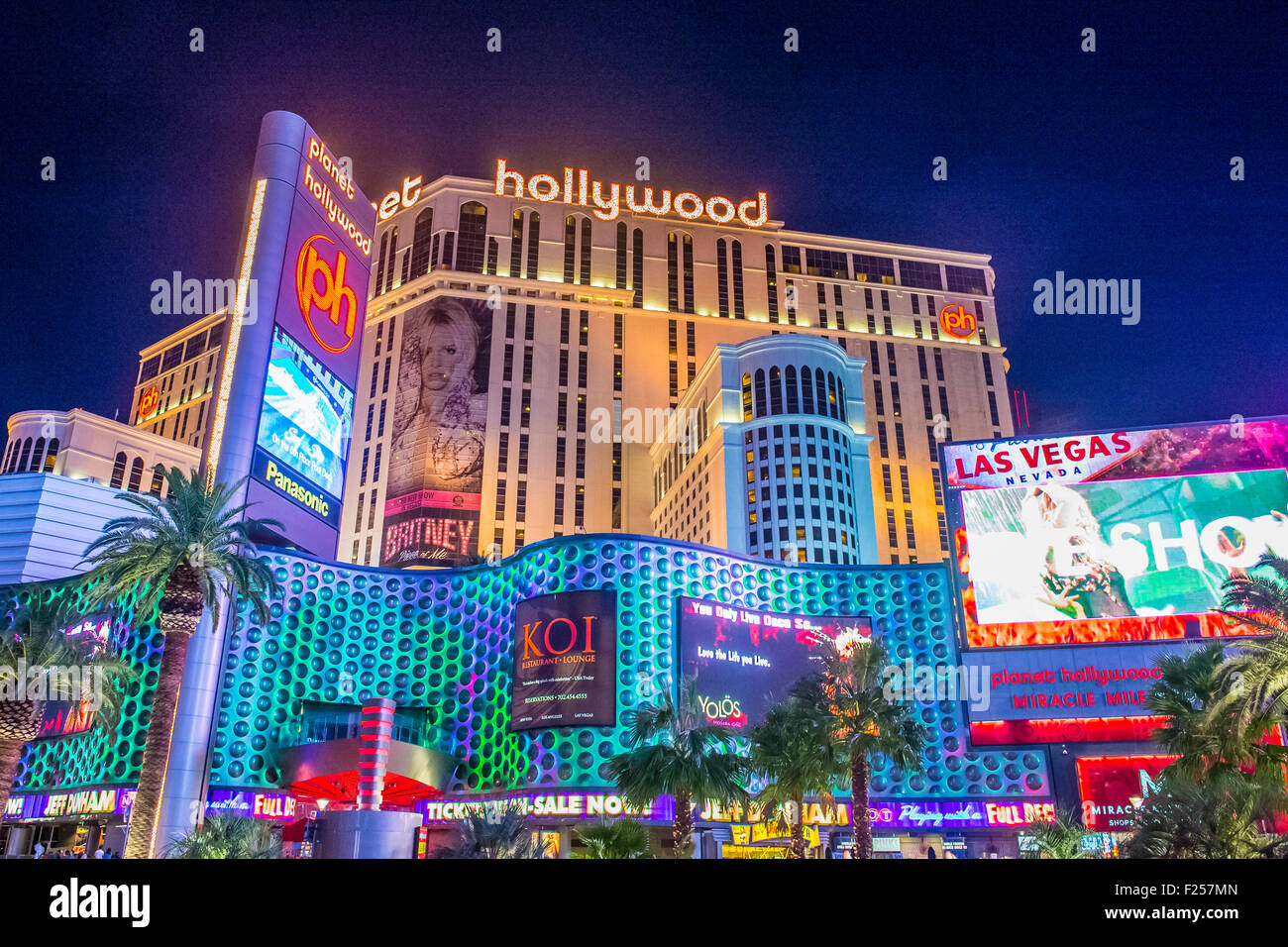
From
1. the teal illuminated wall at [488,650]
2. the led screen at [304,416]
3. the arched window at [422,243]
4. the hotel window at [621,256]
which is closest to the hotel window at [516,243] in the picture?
the arched window at [422,243]

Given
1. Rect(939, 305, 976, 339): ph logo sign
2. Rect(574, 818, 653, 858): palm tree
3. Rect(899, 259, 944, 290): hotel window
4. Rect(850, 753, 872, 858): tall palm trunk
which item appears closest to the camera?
Rect(574, 818, 653, 858): palm tree

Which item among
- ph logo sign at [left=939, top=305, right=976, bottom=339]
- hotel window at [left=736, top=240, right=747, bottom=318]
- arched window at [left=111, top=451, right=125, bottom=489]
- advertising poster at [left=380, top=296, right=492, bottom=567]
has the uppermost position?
hotel window at [left=736, top=240, right=747, bottom=318]

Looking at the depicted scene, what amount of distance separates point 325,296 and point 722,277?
4052 inches

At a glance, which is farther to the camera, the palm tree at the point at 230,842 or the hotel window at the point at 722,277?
the hotel window at the point at 722,277

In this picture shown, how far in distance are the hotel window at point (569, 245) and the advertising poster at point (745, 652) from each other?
313 feet

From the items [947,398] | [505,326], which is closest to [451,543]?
[505,326]

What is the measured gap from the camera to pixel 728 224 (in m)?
164

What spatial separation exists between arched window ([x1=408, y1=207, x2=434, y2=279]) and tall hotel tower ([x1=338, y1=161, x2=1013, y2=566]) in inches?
18.7

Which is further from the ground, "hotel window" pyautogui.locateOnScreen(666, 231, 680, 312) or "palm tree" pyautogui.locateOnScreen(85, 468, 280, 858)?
"hotel window" pyautogui.locateOnScreen(666, 231, 680, 312)

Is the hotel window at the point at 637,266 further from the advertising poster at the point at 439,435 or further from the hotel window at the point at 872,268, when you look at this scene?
the hotel window at the point at 872,268

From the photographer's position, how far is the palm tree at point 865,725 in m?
45.2

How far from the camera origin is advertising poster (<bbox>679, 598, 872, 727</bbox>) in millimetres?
68938

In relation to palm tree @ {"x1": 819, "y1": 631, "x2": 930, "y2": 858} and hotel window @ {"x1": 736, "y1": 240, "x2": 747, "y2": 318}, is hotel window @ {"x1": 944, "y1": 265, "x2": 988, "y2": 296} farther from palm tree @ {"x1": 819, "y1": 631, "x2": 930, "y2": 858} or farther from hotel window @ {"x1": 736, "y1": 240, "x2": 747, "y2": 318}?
palm tree @ {"x1": 819, "y1": 631, "x2": 930, "y2": 858}

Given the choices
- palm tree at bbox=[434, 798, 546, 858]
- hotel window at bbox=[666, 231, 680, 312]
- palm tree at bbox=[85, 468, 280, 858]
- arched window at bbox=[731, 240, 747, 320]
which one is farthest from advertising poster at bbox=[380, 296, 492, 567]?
palm tree at bbox=[434, 798, 546, 858]
